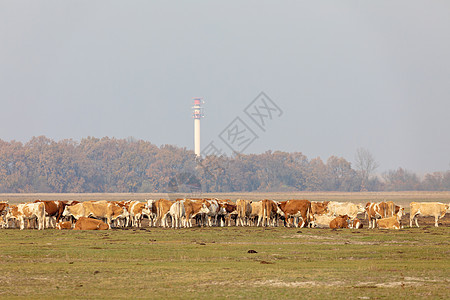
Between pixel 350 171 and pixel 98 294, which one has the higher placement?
pixel 350 171

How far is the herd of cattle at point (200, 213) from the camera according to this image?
39.2 m

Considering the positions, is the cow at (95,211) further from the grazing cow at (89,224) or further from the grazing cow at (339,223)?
the grazing cow at (339,223)

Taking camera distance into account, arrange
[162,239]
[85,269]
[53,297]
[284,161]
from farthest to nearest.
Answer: [284,161] < [162,239] < [85,269] < [53,297]

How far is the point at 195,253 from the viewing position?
25.0 meters

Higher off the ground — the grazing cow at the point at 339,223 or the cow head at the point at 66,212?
the cow head at the point at 66,212

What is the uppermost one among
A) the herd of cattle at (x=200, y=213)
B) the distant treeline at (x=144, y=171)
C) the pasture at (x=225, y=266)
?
the distant treeline at (x=144, y=171)

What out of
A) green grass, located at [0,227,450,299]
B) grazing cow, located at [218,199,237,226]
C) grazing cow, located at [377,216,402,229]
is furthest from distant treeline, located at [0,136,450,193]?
green grass, located at [0,227,450,299]

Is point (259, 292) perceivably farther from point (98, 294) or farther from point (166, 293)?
point (98, 294)

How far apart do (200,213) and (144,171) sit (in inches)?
5171

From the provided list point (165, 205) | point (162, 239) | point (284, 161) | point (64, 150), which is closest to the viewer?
point (162, 239)

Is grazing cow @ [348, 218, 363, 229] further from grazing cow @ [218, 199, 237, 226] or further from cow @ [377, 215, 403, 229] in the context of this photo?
grazing cow @ [218, 199, 237, 226]

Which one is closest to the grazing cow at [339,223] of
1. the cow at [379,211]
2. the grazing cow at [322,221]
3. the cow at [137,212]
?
the grazing cow at [322,221]

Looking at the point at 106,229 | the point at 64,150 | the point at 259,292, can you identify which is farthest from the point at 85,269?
the point at 64,150

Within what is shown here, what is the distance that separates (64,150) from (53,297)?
526 feet
